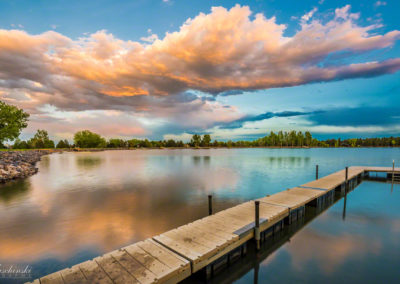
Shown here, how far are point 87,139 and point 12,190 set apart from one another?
455 ft

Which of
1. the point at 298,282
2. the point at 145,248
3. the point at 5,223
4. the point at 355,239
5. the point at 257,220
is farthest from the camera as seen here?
the point at 5,223

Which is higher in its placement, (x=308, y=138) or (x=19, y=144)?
(x=308, y=138)

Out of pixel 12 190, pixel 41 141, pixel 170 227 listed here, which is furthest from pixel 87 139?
pixel 170 227

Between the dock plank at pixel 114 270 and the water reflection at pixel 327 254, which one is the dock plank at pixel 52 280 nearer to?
the dock plank at pixel 114 270

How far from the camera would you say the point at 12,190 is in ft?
64.7

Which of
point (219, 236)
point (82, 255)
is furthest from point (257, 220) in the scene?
point (82, 255)

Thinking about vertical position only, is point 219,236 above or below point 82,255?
above

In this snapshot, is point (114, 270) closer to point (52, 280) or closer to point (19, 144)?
point (52, 280)

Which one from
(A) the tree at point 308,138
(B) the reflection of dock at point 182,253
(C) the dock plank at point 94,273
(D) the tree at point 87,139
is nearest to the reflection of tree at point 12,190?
(C) the dock plank at point 94,273

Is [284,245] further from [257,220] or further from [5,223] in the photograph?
[5,223]

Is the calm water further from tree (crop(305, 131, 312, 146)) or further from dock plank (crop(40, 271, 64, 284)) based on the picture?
tree (crop(305, 131, 312, 146))

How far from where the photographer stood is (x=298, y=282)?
6.82 meters

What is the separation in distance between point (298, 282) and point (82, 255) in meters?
8.26

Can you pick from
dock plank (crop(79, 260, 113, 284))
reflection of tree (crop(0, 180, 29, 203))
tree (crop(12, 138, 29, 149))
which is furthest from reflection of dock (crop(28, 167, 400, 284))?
tree (crop(12, 138, 29, 149))
